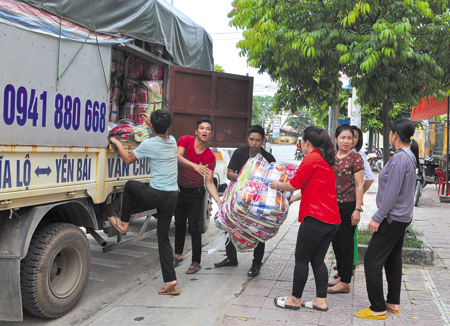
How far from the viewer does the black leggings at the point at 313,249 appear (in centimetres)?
391

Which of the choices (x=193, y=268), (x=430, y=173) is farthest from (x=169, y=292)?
(x=430, y=173)

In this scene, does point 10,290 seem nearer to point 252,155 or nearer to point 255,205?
point 255,205

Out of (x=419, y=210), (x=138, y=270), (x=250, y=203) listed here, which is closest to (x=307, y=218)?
(x=250, y=203)

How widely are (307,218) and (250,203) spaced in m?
0.57

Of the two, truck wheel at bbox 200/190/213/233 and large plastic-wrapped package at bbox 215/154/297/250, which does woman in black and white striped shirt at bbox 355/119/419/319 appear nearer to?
large plastic-wrapped package at bbox 215/154/297/250

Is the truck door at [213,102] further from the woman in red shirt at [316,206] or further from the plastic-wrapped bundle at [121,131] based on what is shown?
the woman in red shirt at [316,206]

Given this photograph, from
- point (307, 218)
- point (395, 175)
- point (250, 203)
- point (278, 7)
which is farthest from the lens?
point (278, 7)

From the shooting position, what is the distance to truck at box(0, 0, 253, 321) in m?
3.34

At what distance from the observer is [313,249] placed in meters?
3.95

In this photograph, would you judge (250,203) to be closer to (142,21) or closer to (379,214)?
(379,214)

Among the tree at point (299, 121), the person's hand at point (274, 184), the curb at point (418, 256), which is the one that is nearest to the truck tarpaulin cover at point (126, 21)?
the person's hand at point (274, 184)

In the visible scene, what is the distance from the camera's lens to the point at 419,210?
10695mm

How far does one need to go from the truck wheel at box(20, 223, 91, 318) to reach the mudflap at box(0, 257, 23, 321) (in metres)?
0.16

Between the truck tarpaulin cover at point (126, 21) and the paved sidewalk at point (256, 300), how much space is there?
8.26 ft
